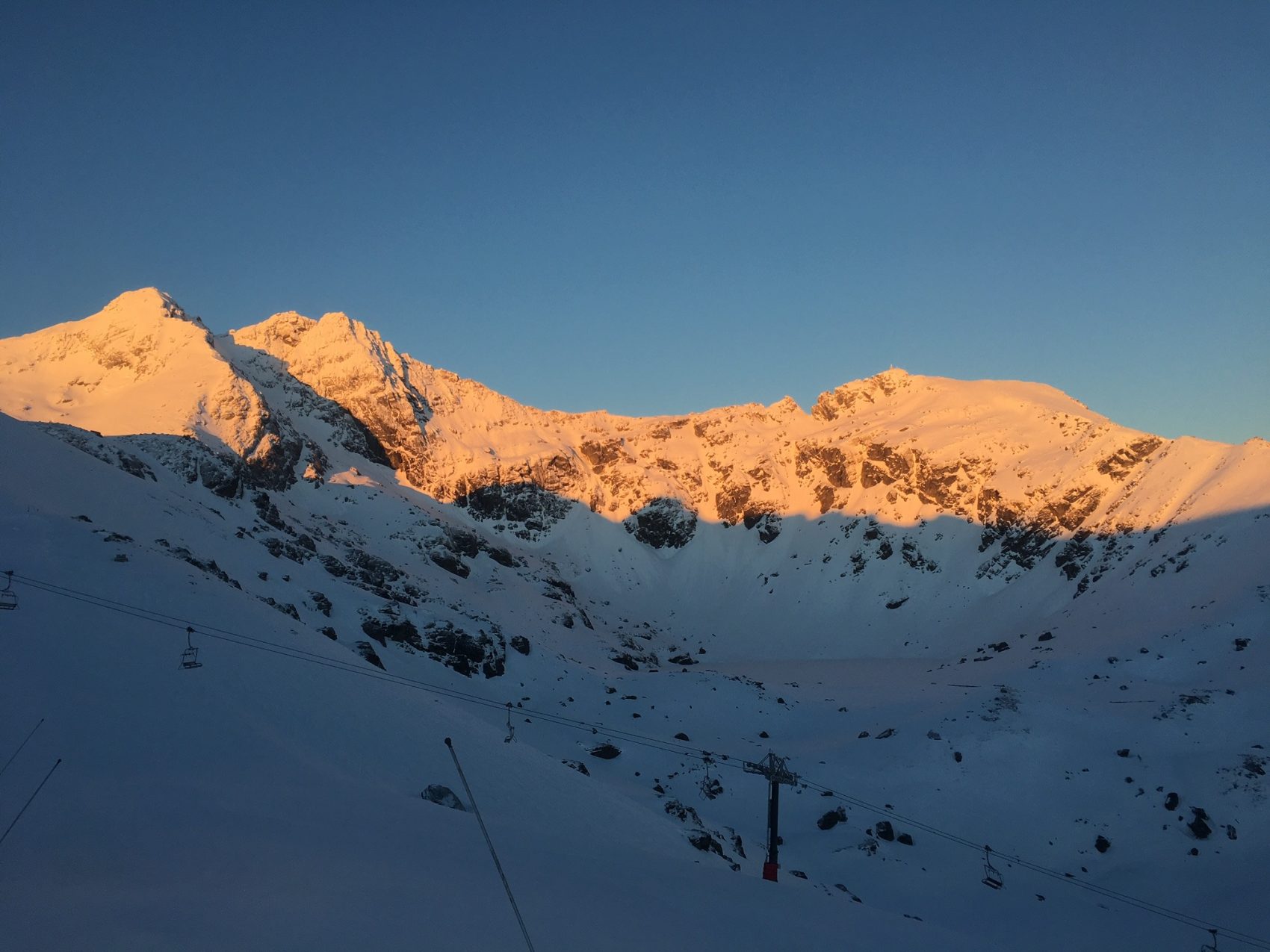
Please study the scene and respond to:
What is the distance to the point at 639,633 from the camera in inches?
4013

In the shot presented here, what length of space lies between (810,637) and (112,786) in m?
95.5

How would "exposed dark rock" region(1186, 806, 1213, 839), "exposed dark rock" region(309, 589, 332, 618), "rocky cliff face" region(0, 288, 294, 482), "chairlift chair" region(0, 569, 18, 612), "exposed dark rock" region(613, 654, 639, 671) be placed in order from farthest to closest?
"rocky cliff face" region(0, 288, 294, 482) < "exposed dark rock" region(613, 654, 639, 671) < "exposed dark rock" region(309, 589, 332, 618) < "exposed dark rock" region(1186, 806, 1213, 839) < "chairlift chair" region(0, 569, 18, 612)

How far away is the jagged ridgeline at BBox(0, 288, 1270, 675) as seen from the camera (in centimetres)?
7481

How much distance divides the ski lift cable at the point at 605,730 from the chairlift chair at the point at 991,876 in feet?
5.70

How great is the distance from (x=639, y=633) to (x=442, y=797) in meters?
85.4

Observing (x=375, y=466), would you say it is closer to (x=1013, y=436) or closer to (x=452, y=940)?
(x=1013, y=436)

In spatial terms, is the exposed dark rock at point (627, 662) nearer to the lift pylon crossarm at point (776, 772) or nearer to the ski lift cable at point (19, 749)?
the lift pylon crossarm at point (776, 772)

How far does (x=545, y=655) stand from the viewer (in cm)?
6231

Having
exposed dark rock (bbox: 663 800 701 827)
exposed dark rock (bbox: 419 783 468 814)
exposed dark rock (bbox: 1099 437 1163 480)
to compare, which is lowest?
exposed dark rock (bbox: 663 800 701 827)

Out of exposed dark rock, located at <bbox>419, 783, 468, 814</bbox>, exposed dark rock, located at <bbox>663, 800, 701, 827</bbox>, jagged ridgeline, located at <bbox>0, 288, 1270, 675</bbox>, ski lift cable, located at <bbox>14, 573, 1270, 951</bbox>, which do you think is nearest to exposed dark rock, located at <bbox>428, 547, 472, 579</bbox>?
jagged ridgeline, located at <bbox>0, 288, 1270, 675</bbox>

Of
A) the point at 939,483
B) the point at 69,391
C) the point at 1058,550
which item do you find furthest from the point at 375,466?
the point at 1058,550

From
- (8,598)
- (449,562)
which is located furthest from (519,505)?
(8,598)

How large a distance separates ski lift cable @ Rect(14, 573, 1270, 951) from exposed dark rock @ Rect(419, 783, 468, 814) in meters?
9.18

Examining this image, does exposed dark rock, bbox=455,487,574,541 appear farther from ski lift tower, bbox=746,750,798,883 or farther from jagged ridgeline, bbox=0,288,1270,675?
ski lift tower, bbox=746,750,798,883
